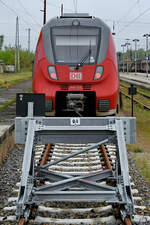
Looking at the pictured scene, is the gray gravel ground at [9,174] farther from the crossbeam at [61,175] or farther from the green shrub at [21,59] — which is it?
the green shrub at [21,59]

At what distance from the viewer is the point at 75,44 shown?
29.5 feet

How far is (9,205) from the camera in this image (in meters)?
4.68

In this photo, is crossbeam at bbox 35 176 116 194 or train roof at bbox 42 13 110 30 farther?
train roof at bbox 42 13 110 30

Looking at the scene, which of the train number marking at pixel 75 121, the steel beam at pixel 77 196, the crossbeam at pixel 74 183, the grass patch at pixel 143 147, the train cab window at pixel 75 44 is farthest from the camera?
the train cab window at pixel 75 44

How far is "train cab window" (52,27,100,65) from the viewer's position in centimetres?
881

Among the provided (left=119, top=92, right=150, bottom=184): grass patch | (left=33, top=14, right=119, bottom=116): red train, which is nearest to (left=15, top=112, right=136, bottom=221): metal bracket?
(left=119, top=92, right=150, bottom=184): grass patch

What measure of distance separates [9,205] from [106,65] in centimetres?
478

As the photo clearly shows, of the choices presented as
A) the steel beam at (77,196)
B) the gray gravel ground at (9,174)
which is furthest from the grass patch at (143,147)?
the gray gravel ground at (9,174)

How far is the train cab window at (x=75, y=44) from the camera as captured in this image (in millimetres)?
8812

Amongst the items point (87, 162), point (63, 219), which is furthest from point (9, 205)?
point (87, 162)

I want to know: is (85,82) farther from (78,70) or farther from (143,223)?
(143,223)

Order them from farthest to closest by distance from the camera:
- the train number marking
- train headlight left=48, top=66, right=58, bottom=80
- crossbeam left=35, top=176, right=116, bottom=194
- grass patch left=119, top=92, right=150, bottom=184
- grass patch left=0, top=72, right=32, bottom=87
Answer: grass patch left=0, top=72, right=32, bottom=87 → train headlight left=48, top=66, right=58, bottom=80 → grass patch left=119, top=92, right=150, bottom=184 → the train number marking → crossbeam left=35, top=176, right=116, bottom=194

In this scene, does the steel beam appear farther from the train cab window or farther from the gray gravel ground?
the train cab window

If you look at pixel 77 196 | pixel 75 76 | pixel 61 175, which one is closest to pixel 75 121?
pixel 61 175
